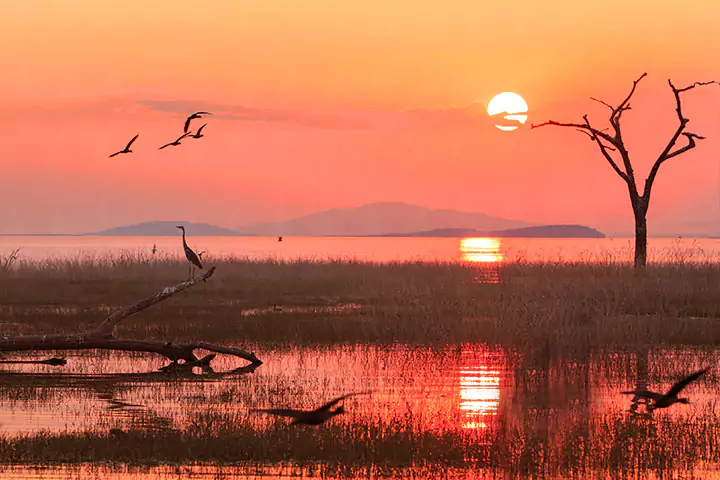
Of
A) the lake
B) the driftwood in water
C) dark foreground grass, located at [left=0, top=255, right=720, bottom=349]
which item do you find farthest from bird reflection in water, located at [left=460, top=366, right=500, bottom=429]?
the lake

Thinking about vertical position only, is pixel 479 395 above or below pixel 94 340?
below

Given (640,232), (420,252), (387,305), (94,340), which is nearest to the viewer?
(94,340)

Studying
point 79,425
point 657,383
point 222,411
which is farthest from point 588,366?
point 79,425

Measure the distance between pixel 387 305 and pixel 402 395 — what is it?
13053 mm

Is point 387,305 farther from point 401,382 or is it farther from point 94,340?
point 94,340

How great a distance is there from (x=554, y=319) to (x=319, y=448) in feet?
36.9

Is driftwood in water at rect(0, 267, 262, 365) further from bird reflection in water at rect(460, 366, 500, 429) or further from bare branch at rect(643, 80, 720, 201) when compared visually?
bare branch at rect(643, 80, 720, 201)

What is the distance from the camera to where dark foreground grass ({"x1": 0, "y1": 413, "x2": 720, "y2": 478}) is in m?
9.53

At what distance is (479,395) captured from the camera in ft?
43.4

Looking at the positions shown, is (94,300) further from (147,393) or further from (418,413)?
(418,413)

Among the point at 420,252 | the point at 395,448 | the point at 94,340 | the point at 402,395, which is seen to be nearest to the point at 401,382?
the point at 402,395

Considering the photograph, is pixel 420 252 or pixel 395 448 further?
pixel 420 252

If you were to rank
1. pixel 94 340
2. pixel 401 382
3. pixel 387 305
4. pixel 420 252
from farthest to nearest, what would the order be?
pixel 420 252 < pixel 387 305 < pixel 401 382 < pixel 94 340

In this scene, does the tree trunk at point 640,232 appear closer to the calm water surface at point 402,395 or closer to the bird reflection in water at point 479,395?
the calm water surface at point 402,395
